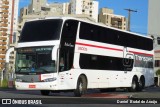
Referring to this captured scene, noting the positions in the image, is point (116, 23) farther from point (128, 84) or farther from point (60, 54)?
point (60, 54)

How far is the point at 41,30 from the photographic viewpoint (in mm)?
20812

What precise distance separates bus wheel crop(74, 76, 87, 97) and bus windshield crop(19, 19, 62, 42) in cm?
303

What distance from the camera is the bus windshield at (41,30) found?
20.4m

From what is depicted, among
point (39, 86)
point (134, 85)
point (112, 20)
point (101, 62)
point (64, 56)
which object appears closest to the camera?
point (39, 86)

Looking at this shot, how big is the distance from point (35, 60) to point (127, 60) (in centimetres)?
927

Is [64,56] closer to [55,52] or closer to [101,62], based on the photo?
[55,52]

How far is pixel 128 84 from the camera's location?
28203 millimetres

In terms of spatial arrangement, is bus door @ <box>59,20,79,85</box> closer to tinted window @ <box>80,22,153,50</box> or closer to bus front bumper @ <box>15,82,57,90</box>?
bus front bumper @ <box>15,82,57,90</box>

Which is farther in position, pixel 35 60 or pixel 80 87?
pixel 80 87

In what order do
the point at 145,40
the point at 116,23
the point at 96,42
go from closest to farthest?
the point at 96,42
the point at 145,40
the point at 116,23

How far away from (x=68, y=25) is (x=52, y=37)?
116cm

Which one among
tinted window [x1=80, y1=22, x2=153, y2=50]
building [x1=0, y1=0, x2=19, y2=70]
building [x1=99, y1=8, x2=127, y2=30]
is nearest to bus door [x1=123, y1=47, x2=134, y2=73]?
tinted window [x1=80, y1=22, x2=153, y2=50]

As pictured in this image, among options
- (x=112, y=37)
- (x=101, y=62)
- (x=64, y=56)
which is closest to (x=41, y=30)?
(x=64, y=56)

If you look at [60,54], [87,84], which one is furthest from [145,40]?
[60,54]
